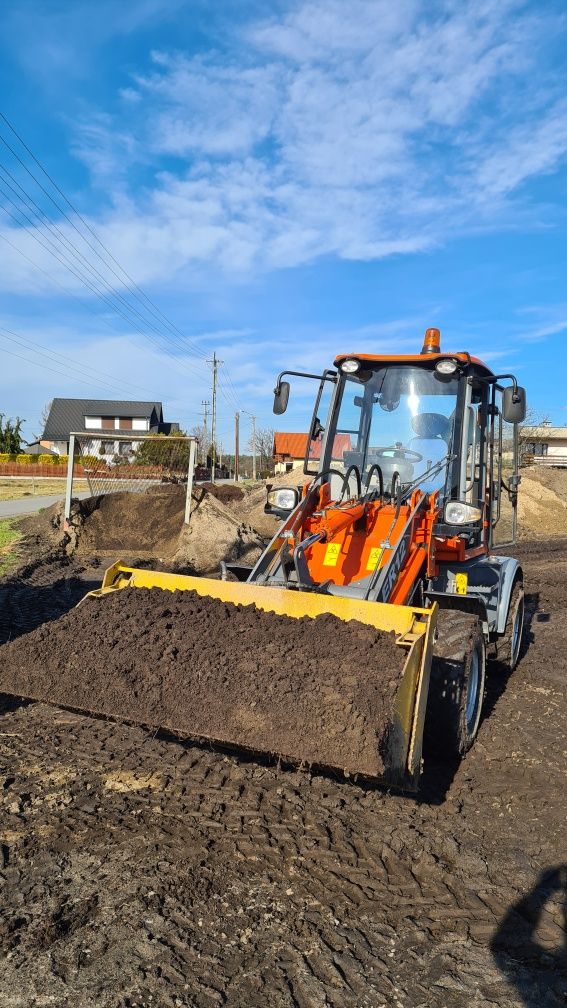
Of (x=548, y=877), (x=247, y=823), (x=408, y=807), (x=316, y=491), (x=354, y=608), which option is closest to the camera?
(x=548, y=877)

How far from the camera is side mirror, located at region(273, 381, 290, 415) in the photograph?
643 centimetres

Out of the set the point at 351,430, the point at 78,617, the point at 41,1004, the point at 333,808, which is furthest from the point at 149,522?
the point at 41,1004

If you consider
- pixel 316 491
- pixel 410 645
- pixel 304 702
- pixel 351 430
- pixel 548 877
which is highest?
pixel 351 430

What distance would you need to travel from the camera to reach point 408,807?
4230mm

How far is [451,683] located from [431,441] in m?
2.36

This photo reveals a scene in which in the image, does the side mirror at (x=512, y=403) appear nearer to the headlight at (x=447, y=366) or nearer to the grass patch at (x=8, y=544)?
the headlight at (x=447, y=366)

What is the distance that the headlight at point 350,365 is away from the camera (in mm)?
6465

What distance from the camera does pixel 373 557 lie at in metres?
5.39

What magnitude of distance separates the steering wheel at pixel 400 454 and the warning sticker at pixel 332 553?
123 cm

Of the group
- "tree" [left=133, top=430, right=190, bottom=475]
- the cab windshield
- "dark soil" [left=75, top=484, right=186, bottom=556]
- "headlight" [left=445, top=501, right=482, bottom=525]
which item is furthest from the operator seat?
"tree" [left=133, top=430, right=190, bottom=475]

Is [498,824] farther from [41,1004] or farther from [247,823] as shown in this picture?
[41,1004]

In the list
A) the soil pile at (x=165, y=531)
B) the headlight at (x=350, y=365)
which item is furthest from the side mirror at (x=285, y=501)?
the soil pile at (x=165, y=531)

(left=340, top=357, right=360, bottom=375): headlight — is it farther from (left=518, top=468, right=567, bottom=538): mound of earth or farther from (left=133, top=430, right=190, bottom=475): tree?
(left=518, top=468, right=567, bottom=538): mound of earth

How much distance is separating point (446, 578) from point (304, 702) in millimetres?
2628
